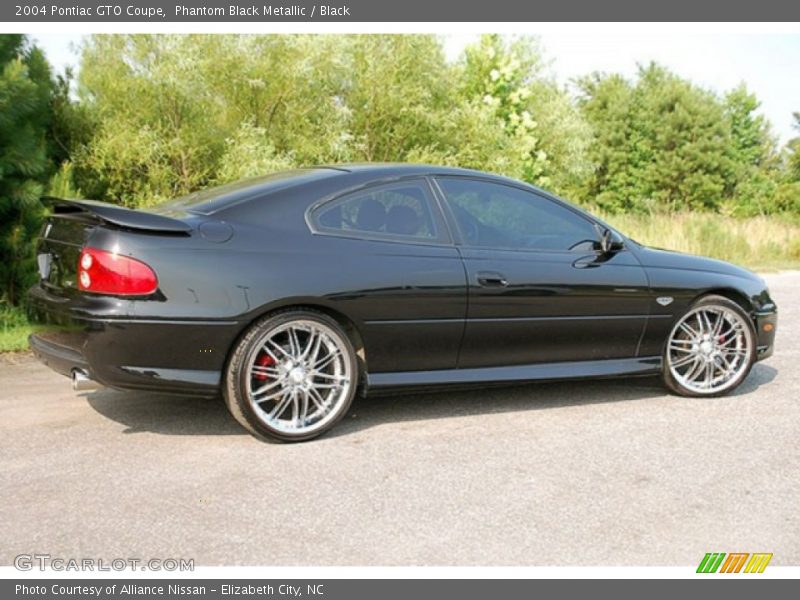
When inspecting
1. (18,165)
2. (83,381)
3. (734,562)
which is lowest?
(734,562)

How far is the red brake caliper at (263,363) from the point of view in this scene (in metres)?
5.10

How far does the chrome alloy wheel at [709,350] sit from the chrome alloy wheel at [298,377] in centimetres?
240

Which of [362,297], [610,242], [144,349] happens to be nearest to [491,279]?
[362,297]

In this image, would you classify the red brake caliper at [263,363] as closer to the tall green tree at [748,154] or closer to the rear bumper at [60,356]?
the rear bumper at [60,356]

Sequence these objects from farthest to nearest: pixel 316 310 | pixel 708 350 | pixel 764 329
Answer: pixel 764 329, pixel 708 350, pixel 316 310

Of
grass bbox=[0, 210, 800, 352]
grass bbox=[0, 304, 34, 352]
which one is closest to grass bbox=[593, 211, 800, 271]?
grass bbox=[0, 210, 800, 352]

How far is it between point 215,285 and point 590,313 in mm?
2423

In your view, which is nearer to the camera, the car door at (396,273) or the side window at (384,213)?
the car door at (396,273)

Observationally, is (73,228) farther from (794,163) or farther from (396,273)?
(794,163)

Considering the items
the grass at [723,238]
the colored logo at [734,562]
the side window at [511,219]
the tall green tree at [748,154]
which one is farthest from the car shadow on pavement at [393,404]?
the tall green tree at [748,154]

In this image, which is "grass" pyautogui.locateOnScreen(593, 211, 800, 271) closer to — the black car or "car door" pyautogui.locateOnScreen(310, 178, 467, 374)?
the black car

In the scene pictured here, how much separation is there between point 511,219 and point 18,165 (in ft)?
15.4

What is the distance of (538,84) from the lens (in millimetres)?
31797

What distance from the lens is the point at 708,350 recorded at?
6.41m
